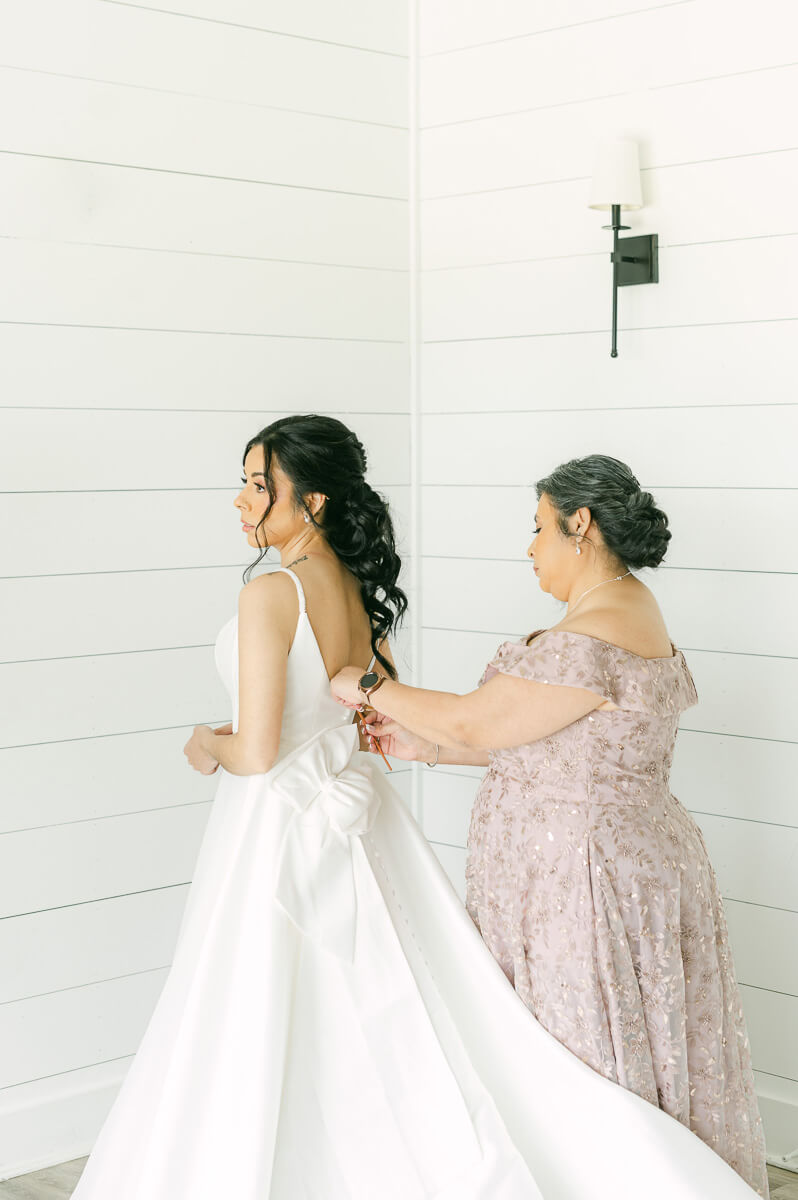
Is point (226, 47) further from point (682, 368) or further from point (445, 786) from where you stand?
point (445, 786)

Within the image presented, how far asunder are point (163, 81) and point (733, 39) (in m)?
1.24

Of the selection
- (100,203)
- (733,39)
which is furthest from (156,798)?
(733,39)

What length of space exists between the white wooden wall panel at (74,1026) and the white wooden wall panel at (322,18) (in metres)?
2.21

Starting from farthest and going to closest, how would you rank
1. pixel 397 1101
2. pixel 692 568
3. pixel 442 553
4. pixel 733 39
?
pixel 442 553, pixel 692 568, pixel 733 39, pixel 397 1101

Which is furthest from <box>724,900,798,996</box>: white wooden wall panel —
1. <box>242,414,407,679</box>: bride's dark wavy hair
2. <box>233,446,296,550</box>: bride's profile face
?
<box>233,446,296,550</box>: bride's profile face

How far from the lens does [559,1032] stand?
2127mm

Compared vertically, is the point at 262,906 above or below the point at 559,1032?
above

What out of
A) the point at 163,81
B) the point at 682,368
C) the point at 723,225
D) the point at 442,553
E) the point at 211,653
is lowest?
the point at 211,653

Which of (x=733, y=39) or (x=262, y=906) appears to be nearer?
(x=262, y=906)

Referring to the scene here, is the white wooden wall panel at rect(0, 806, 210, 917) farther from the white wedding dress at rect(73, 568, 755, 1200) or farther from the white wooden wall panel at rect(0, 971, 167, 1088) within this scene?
the white wedding dress at rect(73, 568, 755, 1200)

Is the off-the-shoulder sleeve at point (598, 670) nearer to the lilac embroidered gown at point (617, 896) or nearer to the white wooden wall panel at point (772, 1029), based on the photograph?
the lilac embroidered gown at point (617, 896)

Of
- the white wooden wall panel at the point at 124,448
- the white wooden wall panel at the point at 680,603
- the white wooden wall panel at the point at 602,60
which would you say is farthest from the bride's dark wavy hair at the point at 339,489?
the white wooden wall panel at the point at 602,60

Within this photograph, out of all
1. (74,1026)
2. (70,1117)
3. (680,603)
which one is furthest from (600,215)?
(70,1117)

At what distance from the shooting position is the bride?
1.99 m
